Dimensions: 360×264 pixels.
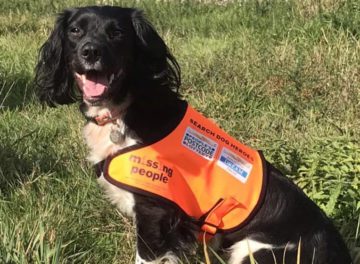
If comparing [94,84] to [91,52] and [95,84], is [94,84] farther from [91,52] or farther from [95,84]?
[91,52]

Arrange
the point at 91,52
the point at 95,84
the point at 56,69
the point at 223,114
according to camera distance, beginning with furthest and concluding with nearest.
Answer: the point at 223,114
the point at 56,69
the point at 95,84
the point at 91,52

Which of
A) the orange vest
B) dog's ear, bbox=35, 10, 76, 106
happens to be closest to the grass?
the orange vest

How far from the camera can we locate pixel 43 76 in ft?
10.9

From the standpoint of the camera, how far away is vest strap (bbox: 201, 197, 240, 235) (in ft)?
9.62

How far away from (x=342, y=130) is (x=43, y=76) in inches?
95.7

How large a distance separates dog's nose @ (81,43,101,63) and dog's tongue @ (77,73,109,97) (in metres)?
0.11

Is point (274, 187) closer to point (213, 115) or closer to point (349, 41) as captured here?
point (213, 115)

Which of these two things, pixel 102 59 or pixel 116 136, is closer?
pixel 102 59

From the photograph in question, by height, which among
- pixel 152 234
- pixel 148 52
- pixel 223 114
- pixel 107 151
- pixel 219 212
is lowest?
pixel 223 114

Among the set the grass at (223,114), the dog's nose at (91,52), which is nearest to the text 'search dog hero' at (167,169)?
the dog's nose at (91,52)

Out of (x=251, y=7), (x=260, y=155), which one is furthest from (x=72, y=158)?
(x=251, y=7)

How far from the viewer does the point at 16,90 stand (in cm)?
558

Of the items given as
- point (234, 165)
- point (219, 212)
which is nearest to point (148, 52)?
point (234, 165)

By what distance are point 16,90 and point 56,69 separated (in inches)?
98.3
